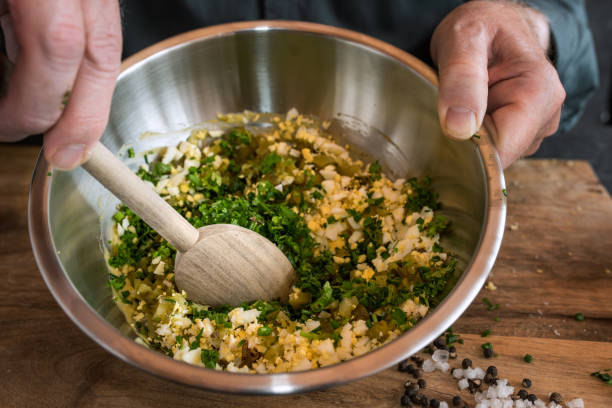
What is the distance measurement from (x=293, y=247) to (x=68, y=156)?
67 cm

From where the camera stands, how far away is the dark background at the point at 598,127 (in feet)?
8.99

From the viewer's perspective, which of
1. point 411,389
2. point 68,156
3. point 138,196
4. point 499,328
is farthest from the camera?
point 499,328

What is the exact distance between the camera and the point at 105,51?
0.81 metres

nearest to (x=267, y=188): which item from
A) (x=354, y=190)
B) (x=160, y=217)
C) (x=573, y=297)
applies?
(x=354, y=190)

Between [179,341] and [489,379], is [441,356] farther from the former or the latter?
[179,341]

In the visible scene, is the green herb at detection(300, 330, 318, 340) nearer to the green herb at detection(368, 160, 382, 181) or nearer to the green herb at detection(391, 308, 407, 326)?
the green herb at detection(391, 308, 407, 326)

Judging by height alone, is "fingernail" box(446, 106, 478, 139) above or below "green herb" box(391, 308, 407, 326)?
above

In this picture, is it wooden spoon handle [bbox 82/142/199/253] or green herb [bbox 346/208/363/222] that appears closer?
wooden spoon handle [bbox 82/142/199/253]

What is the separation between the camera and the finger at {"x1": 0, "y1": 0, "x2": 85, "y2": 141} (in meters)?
0.72

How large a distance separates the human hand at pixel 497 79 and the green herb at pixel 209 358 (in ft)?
2.48

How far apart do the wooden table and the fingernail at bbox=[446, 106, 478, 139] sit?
51 cm

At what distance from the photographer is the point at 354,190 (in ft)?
4.72

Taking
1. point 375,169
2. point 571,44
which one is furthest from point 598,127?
point 375,169

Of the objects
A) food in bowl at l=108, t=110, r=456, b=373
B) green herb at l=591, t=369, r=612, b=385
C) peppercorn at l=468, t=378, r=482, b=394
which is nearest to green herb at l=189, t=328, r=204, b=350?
food in bowl at l=108, t=110, r=456, b=373
